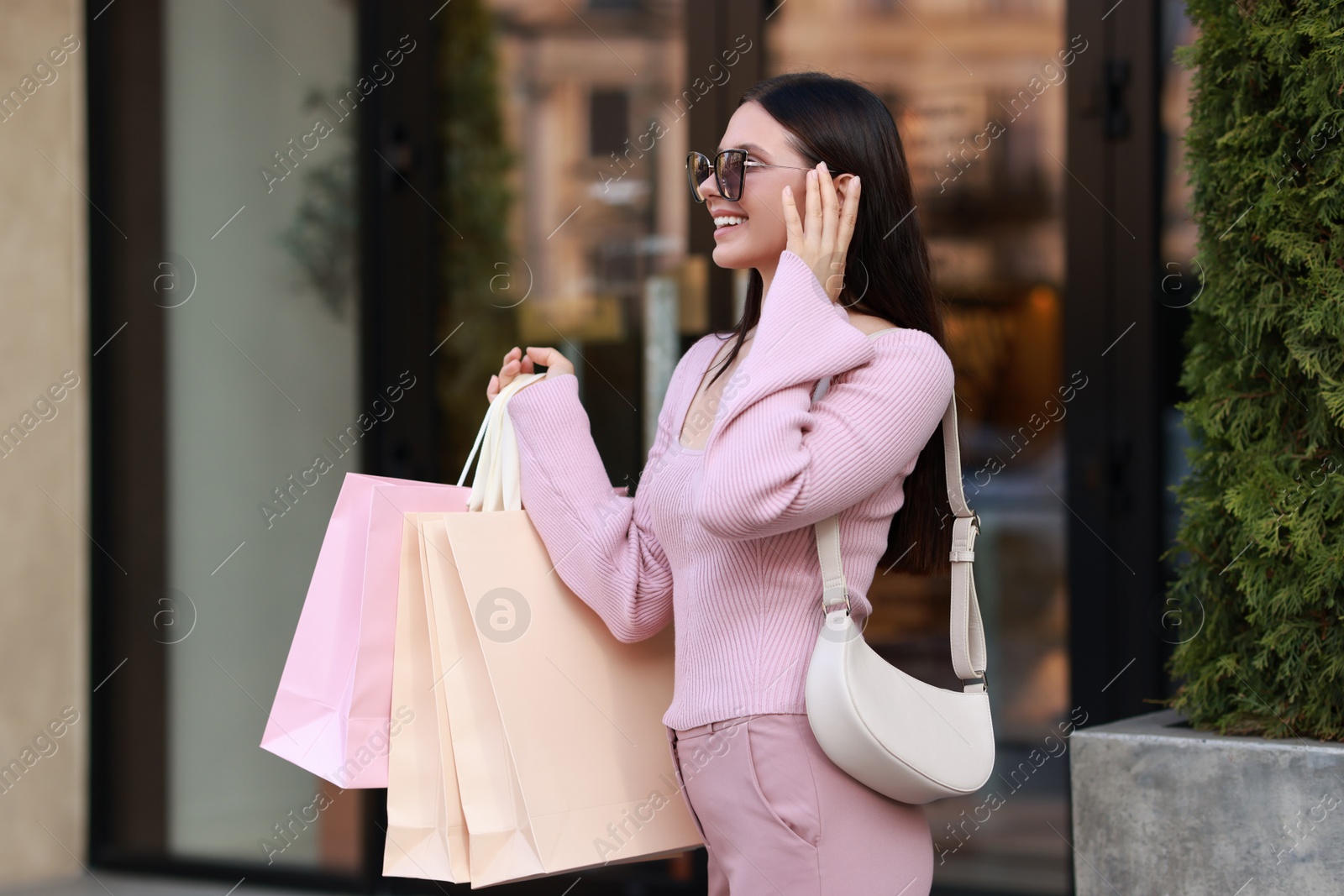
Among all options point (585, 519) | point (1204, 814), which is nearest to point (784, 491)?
point (585, 519)

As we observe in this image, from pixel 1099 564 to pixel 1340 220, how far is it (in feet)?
4.14

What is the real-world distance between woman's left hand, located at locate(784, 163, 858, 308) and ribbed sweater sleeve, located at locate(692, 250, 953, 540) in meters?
0.02

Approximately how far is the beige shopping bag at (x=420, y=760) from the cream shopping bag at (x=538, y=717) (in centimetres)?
2

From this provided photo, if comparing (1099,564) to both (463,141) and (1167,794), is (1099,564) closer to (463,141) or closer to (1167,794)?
(1167,794)

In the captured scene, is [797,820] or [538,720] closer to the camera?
[797,820]

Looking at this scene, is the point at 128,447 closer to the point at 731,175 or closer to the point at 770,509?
the point at 731,175

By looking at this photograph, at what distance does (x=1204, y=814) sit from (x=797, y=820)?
73cm

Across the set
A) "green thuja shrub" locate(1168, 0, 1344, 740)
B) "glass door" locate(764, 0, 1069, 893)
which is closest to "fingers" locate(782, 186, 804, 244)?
"green thuja shrub" locate(1168, 0, 1344, 740)

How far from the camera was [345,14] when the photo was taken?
407cm

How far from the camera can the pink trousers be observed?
1580mm

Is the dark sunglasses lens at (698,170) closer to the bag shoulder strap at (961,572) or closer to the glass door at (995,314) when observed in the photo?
the bag shoulder strap at (961,572)

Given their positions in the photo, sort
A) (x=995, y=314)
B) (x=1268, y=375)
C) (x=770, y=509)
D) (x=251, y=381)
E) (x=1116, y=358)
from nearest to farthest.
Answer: (x=770, y=509)
(x=1268, y=375)
(x=1116, y=358)
(x=995, y=314)
(x=251, y=381)

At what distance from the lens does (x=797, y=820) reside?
1.58 m

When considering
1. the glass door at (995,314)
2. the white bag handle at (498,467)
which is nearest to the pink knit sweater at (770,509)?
the white bag handle at (498,467)
